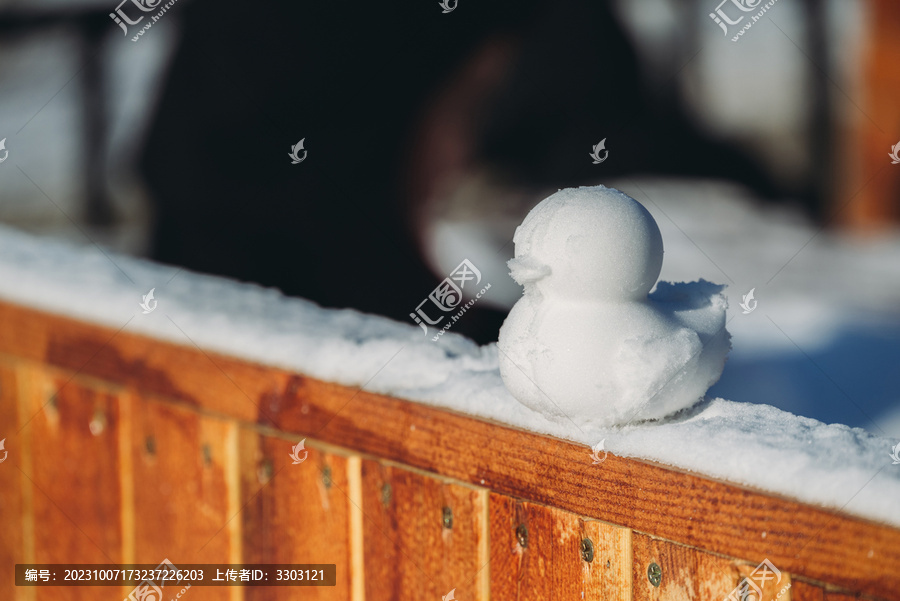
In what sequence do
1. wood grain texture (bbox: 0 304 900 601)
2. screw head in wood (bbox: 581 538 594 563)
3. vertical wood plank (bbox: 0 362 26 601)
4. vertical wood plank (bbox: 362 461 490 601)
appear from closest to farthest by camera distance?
wood grain texture (bbox: 0 304 900 601)
screw head in wood (bbox: 581 538 594 563)
vertical wood plank (bbox: 362 461 490 601)
vertical wood plank (bbox: 0 362 26 601)

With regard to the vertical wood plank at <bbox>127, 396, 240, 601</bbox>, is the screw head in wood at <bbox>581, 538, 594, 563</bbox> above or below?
below

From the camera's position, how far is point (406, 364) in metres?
1.51

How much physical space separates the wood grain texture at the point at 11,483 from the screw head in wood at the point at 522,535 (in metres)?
1.55

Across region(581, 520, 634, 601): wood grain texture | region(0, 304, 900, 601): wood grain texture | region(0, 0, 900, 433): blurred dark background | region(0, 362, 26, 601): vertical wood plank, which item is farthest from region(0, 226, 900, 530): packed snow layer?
region(0, 0, 900, 433): blurred dark background

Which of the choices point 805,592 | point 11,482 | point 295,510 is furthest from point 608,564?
point 11,482

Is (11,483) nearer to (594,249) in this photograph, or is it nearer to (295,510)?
(295,510)

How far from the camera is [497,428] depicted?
1.33m

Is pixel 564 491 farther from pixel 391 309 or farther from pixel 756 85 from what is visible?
pixel 756 85

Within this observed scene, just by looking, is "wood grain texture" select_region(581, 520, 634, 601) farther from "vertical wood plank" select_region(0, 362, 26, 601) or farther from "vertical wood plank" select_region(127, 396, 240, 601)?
"vertical wood plank" select_region(0, 362, 26, 601)

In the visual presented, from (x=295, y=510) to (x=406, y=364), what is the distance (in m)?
0.41

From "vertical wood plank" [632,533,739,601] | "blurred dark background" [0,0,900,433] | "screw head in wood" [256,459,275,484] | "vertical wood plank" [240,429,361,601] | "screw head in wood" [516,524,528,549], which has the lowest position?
"vertical wood plank" [632,533,739,601]

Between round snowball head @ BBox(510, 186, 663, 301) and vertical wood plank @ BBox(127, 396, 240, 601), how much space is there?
0.87 metres

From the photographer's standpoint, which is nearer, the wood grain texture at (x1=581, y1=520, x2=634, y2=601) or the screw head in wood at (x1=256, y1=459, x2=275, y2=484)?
the wood grain texture at (x1=581, y1=520, x2=634, y2=601)

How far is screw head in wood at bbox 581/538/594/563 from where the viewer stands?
1.25m
